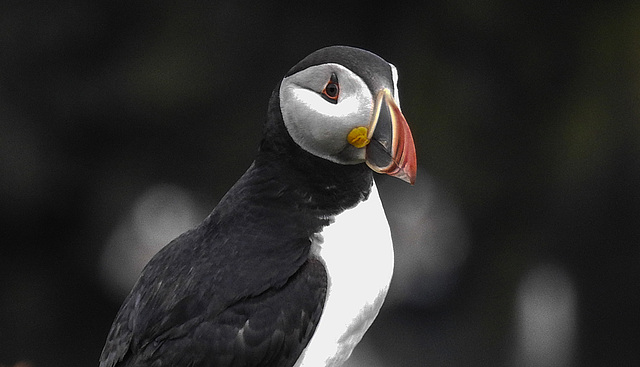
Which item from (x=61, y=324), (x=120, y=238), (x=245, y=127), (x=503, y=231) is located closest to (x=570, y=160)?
(x=503, y=231)

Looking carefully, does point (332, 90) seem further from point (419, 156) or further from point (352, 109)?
point (419, 156)

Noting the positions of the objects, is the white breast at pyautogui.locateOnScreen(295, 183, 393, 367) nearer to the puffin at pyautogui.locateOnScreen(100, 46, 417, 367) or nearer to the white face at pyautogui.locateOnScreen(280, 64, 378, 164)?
the puffin at pyautogui.locateOnScreen(100, 46, 417, 367)

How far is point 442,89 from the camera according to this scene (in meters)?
4.98

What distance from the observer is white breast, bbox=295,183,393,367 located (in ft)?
5.70

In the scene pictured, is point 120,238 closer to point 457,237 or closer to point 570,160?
point 457,237

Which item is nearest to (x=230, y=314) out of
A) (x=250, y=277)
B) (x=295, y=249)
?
(x=250, y=277)

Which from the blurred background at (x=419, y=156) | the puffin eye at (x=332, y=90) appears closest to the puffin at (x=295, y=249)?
the puffin eye at (x=332, y=90)

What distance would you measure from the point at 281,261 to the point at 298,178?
204mm

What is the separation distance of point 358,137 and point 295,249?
0.89ft

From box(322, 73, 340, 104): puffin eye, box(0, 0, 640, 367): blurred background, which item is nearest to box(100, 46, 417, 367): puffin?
box(322, 73, 340, 104): puffin eye

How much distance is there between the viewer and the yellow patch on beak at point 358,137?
1670 millimetres

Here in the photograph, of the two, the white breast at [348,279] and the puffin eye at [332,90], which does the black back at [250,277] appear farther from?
the puffin eye at [332,90]

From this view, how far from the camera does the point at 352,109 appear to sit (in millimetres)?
1659

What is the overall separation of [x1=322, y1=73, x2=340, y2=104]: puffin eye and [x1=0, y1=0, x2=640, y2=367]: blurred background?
3.16 m
